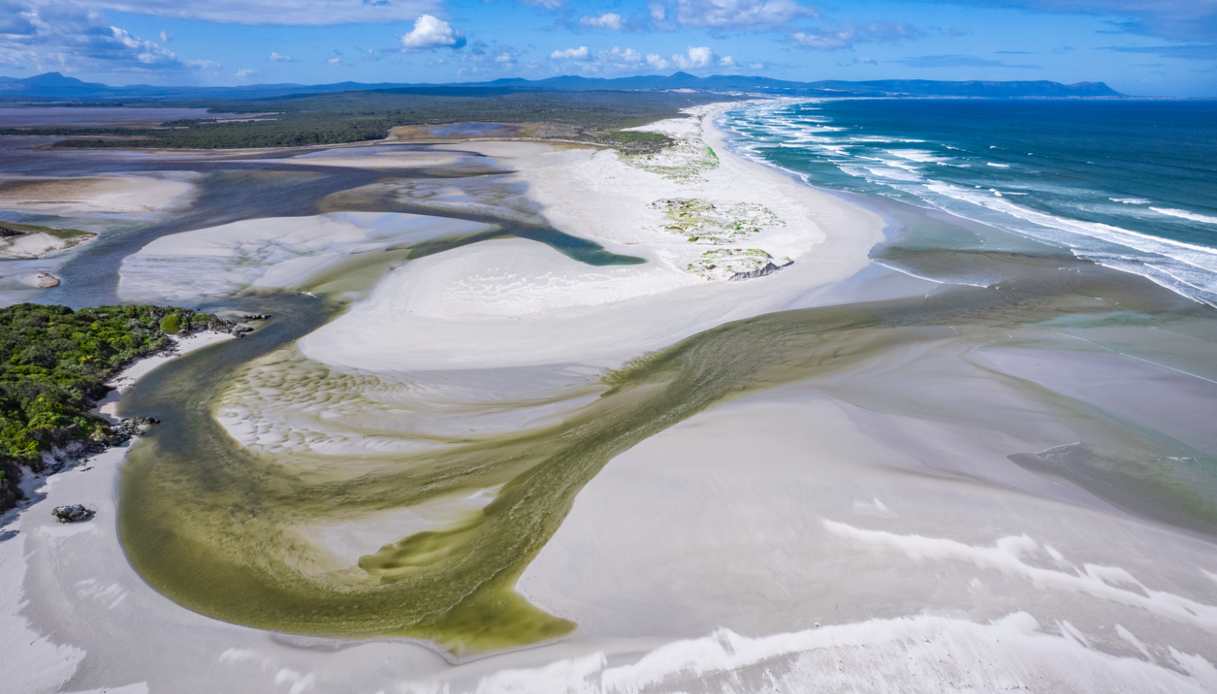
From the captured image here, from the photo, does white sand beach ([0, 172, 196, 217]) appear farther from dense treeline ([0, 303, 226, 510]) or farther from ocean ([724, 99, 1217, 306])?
ocean ([724, 99, 1217, 306])

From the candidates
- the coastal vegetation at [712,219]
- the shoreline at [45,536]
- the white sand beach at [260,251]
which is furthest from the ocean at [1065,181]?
the shoreline at [45,536]

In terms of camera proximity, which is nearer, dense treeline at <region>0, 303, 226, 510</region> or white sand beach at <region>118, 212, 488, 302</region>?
dense treeline at <region>0, 303, 226, 510</region>

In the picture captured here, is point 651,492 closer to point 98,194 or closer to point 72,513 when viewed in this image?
point 72,513

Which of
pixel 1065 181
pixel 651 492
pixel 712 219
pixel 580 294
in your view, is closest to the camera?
pixel 651 492

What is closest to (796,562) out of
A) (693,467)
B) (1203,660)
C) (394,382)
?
(693,467)

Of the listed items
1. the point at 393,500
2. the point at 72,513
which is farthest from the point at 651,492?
the point at 72,513

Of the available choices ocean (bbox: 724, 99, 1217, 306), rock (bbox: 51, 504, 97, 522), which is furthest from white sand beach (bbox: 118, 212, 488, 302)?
ocean (bbox: 724, 99, 1217, 306)

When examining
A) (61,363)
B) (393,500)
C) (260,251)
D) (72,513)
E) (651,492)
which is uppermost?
(260,251)
